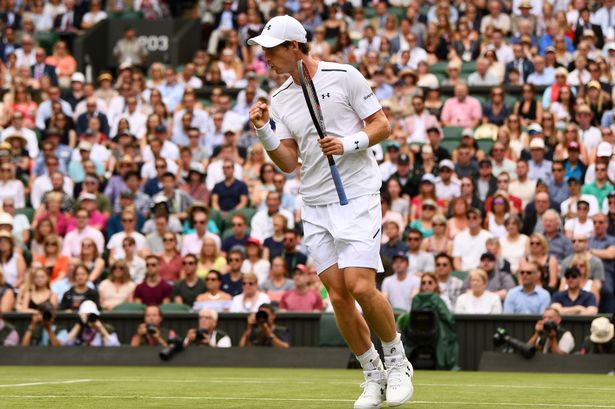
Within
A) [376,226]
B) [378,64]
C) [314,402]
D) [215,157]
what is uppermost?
[378,64]

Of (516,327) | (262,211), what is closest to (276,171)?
(262,211)

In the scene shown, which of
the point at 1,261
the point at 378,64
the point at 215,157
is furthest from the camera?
the point at 378,64

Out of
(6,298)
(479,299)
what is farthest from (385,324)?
(6,298)

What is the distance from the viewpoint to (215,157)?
20875 mm

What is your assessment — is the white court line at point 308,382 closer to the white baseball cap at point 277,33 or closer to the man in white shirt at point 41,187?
the white baseball cap at point 277,33

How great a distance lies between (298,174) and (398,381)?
1156 centimetres

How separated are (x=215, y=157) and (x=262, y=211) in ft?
8.31

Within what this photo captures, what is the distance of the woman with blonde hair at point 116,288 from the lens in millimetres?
17250

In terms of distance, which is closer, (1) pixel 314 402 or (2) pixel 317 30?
(1) pixel 314 402

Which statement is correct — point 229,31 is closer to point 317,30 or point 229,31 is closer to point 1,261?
point 317,30

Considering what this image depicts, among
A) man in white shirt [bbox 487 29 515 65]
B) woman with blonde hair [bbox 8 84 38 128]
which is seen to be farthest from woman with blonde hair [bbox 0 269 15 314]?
man in white shirt [bbox 487 29 515 65]

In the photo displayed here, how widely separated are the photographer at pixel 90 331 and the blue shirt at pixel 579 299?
5.18 metres

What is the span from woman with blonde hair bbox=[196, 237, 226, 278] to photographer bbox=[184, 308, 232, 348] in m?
1.63

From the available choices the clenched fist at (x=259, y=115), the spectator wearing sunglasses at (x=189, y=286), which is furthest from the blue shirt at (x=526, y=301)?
the clenched fist at (x=259, y=115)
